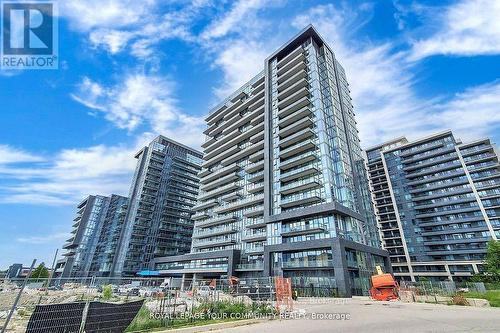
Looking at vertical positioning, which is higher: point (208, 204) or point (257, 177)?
point (257, 177)

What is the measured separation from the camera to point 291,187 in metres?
49.5

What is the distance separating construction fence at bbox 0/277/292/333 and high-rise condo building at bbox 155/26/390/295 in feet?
80.7

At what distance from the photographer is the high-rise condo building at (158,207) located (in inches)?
3302

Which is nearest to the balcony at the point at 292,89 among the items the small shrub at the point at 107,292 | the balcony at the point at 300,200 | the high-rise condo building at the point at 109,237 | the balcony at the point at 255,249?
the balcony at the point at 300,200

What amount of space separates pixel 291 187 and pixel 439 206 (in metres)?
55.4

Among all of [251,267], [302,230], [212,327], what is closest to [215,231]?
[251,267]

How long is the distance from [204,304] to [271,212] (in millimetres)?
36061

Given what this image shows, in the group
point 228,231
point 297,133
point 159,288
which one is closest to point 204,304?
point 159,288

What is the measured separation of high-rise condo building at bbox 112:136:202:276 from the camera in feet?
275

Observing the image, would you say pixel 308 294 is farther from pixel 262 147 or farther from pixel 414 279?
pixel 414 279

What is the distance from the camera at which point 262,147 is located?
2452 inches

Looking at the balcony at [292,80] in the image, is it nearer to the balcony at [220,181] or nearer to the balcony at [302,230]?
the balcony at [220,181]

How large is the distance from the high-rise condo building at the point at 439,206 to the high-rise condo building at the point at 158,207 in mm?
69086

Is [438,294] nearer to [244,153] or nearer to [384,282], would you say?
[384,282]
